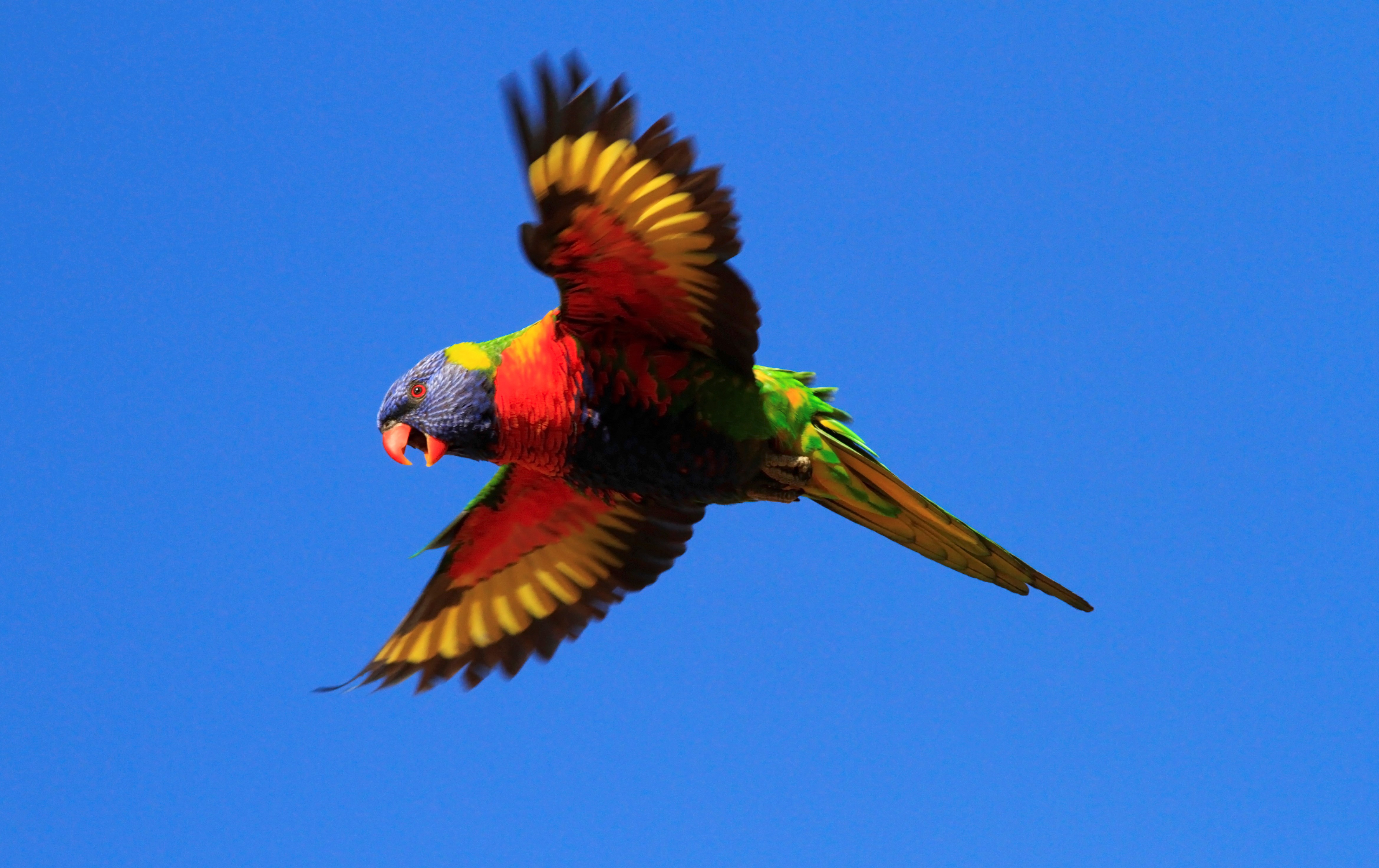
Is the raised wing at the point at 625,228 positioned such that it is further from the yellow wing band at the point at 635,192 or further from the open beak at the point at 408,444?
the open beak at the point at 408,444

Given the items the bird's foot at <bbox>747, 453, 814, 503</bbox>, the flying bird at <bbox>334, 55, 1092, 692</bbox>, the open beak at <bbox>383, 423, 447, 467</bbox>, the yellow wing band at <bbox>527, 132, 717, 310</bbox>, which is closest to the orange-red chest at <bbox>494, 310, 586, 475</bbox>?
the flying bird at <bbox>334, 55, 1092, 692</bbox>

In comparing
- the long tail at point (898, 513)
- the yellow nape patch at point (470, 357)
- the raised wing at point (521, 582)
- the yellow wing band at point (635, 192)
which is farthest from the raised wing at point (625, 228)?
the raised wing at point (521, 582)

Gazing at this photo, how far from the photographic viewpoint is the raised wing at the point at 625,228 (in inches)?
125

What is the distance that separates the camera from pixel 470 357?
3.85 m

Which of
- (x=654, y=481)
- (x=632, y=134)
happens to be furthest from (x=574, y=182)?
(x=654, y=481)

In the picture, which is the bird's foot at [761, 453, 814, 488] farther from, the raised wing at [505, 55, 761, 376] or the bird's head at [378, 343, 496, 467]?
the bird's head at [378, 343, 496, 467]

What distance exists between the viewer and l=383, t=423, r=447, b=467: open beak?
3.88 meters

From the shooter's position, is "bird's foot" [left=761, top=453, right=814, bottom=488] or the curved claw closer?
the curved claw

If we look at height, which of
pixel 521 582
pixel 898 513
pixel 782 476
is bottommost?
pixel 521 582

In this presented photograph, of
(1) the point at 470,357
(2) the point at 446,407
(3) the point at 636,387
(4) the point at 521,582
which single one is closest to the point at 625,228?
(3) the point at 636,387

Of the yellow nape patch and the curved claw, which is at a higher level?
the yellow nape patch

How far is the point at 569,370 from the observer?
381 cm

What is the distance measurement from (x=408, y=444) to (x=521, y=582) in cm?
113

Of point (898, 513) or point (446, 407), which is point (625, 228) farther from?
point (898, 513)
